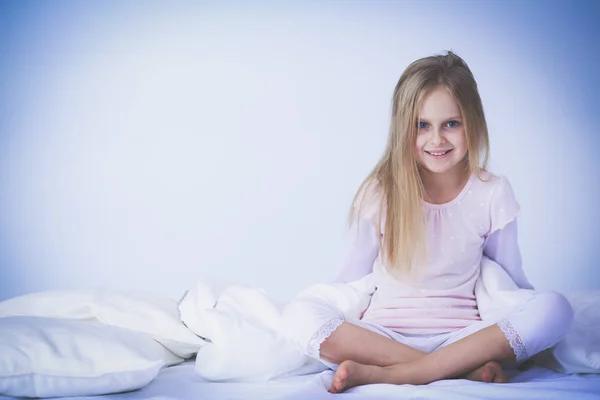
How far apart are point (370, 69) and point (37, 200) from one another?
1413mm

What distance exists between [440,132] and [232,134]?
1322 mm

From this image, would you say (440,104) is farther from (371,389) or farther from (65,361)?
(65,361)

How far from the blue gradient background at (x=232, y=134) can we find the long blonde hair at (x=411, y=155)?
109 centimetres

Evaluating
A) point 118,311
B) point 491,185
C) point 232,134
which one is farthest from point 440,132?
point 232,134

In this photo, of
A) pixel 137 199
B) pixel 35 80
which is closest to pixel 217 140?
pixel 137 199

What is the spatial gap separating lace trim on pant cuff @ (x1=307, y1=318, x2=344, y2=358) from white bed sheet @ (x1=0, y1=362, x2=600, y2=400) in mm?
45

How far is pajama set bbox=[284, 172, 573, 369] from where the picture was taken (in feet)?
4.79

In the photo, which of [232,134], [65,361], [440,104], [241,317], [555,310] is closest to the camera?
[65,361]

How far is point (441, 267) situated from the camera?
5.07ft

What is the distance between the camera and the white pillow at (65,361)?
1164mm

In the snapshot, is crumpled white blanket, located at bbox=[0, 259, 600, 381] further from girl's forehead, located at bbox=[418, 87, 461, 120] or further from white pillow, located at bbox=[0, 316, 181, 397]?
girl's forehead, located at bbox=[418, 87, 461, 120]

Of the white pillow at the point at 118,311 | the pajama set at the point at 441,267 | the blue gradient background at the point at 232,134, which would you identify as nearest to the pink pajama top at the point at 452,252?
the pajama set at the point at 441,267

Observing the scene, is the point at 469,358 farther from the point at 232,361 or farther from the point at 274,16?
the point at 274,16

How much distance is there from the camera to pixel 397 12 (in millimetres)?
2650
